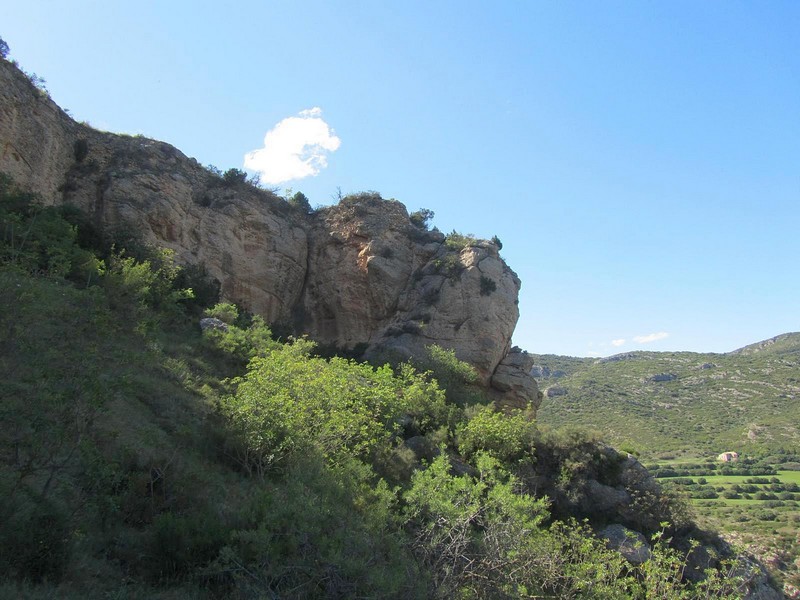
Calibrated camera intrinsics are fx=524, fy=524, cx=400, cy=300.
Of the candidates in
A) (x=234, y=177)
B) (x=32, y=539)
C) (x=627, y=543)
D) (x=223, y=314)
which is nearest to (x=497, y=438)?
(x=627, y=543)

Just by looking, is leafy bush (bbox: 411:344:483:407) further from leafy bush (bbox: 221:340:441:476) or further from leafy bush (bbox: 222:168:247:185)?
leafy bush (bbox: 222:168:247:185)

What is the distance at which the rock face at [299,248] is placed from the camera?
21250 mm

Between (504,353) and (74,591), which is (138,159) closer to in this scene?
(504,353)

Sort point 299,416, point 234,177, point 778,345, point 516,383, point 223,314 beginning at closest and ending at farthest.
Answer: point 299,416 → point 223,314 → point 516,383 → point 234,177 → point 778,345

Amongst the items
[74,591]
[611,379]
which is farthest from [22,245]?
[611,379]

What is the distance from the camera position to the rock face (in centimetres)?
2125

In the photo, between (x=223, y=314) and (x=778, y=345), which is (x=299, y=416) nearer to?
(x=223, y=314)

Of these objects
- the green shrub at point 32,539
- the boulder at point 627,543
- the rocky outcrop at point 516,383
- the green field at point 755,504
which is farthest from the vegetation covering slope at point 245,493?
the rocky outcrop at point 516,383

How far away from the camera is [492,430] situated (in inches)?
531

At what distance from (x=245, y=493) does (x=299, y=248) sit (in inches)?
812

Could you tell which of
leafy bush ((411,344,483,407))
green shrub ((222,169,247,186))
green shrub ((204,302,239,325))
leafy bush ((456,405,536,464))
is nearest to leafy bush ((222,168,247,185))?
green shrub ((222,169,247,186))

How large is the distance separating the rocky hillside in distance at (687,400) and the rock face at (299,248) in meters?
19.2

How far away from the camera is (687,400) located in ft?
170

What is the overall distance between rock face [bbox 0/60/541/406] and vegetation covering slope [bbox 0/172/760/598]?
898 cm
